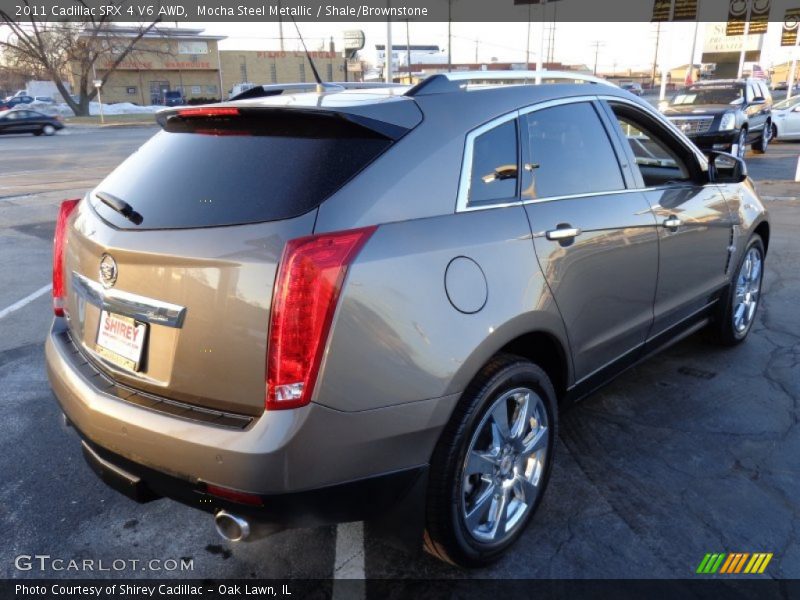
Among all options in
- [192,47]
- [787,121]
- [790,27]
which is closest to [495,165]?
[787,121]

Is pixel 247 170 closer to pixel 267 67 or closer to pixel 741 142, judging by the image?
pixel 741 142

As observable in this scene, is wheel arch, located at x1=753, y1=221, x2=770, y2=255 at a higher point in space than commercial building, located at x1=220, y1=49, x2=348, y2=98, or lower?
lower

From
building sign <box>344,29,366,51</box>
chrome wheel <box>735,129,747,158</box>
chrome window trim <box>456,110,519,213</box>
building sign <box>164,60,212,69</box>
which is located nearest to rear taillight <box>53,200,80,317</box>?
chrome window trim <box>456,110,519,213</box>

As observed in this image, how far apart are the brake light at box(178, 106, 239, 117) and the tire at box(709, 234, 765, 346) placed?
11.4 ft

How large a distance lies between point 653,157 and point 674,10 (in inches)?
864

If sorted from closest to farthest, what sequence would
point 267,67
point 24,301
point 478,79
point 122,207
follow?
1. point 122,207
2. point 478,79
3. point 24,301
4. point 267,67

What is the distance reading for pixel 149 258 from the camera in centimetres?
215

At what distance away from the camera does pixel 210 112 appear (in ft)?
8.37

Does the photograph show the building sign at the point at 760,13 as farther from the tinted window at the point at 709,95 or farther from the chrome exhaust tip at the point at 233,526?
the chrome exhaust tip at the point at 233,526

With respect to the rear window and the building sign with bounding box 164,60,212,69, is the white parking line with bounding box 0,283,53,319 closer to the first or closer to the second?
the rear window

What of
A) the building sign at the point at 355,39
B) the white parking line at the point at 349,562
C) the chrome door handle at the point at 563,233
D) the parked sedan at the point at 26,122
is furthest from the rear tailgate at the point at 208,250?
the parked sedan at the point at 26,122

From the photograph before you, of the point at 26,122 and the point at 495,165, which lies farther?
the point at 26,122

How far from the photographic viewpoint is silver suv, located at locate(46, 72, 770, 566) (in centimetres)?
196

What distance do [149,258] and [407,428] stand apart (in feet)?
3.32
